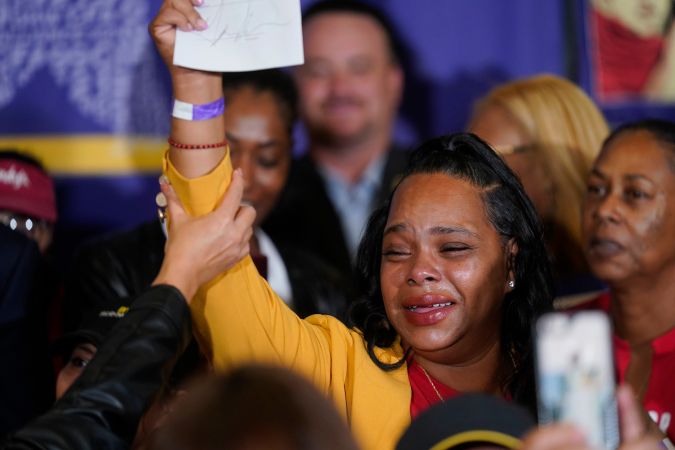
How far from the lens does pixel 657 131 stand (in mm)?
2809

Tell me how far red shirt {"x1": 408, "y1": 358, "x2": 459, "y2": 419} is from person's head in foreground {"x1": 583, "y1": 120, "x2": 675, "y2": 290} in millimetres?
813

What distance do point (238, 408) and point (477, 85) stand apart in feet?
8.94

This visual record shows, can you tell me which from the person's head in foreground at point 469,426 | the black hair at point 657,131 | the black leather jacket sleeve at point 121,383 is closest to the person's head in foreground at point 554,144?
the black hair at point 657,131

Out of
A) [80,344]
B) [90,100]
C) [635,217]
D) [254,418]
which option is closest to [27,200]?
[90,100]

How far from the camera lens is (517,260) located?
2.19m

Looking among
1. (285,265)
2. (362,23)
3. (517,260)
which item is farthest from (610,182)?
(362,23)

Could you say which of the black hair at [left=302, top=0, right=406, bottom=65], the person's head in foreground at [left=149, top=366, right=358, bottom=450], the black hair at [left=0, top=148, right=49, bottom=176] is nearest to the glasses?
the black hair at [left=0, top=148, right=49, bottom=176]

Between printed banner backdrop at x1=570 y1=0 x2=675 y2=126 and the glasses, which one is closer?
the glasses

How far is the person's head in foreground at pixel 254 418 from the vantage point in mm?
1037

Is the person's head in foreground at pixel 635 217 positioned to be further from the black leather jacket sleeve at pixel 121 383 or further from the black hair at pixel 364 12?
the black leather jacket sleeve at pixel 121 383

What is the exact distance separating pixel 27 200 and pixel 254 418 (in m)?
2.17

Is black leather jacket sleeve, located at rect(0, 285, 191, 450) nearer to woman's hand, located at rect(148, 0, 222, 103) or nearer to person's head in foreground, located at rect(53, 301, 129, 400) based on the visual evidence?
woman's hand, located at rect(148, 0, 222, 103)

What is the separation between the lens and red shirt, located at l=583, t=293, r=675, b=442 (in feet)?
8.13

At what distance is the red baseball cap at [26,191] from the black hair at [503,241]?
3.91ft
